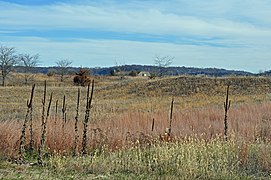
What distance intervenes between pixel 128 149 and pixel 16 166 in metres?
2.78

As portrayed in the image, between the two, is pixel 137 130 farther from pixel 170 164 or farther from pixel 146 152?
pixel 170 164

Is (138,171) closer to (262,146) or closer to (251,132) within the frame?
(262,146)

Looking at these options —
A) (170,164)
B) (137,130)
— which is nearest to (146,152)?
(170,164)

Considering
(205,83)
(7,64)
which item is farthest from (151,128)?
(7,64)

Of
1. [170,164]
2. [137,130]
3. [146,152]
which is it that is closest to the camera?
[170,164]

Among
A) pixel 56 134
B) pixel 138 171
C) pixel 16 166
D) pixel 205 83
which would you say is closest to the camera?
pixel 138 171

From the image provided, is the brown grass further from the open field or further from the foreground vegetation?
the foreground vegetation

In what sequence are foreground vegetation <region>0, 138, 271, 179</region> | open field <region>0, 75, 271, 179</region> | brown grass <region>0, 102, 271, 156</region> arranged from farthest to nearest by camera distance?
brown grass <region>0, 102, 271, 156</region> → open field <region>0, 75, 271, 179</region> → foreground vegetation <region>0, 138, 271, 179</region>

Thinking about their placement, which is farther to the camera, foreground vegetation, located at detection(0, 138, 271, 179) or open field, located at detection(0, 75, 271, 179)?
open field, located at detection(0, 75, 271, 179)

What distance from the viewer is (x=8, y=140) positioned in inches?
427

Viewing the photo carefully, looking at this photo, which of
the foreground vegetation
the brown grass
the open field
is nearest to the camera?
the foreground vegetation

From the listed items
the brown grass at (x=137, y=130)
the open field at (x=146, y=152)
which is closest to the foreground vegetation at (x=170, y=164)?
the open field at (x=146, y=152)

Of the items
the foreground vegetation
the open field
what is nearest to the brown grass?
the open field

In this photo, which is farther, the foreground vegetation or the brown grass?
the brown grass
